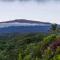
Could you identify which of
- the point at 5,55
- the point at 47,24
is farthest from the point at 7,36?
the point at 5,55

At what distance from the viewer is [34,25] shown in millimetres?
9297

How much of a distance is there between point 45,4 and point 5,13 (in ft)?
4.84

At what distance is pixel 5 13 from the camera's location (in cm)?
1041

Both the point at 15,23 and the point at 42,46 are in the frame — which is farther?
the point at 15,23

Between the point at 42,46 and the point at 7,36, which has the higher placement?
the point at 42,46

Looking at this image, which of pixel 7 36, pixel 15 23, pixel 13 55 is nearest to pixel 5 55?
pixel 13 55

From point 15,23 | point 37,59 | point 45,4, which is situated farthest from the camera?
point 45,4

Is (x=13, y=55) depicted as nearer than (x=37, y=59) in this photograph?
No

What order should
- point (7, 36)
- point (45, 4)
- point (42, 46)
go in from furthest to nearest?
point (45, 4) < point (7, 36) < point (42, 46)

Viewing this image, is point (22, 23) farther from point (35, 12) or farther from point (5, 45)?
point (5, 45)

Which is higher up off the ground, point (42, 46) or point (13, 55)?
point (42, 46)

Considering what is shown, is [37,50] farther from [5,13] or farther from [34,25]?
[5,13]

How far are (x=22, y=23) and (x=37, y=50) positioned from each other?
12.0 feet

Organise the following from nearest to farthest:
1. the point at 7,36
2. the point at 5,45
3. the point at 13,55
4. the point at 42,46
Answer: the point at 42,46
the point at 13,55
the point at 5,45
the point at 7,36
